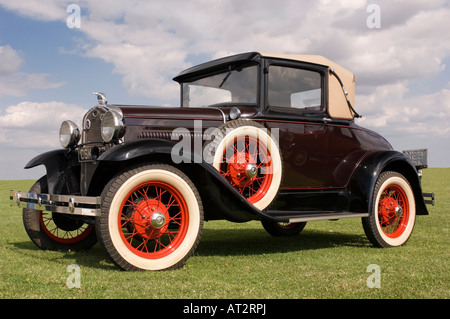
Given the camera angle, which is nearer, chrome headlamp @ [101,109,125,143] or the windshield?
chrome headlamp @ [101,109,125,143]

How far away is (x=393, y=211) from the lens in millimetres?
5844

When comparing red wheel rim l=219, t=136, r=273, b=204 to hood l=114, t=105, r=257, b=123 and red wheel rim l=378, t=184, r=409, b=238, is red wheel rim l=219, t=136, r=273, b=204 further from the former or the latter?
red wheel rim l=378, t=184, r=409, b=238

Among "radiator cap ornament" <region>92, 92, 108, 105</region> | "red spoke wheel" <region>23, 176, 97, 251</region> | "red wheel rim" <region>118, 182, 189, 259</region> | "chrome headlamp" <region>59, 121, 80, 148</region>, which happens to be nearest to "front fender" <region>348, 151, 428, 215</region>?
"red wheel rim" <region>118, 182, 189, 259</region>

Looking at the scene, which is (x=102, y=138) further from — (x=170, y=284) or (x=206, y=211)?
(x=170, y=284)

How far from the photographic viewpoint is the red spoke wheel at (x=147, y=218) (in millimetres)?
3814

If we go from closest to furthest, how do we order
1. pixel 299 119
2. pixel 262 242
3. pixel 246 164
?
pixel 246 164 < pixel 299 119 < pixel 262 242

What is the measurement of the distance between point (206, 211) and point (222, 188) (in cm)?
49

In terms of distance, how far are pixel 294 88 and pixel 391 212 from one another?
2.06 metres

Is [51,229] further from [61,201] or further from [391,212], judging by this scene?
[391,212]

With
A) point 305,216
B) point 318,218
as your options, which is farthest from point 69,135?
point 318,218

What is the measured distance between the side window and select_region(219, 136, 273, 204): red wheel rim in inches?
26.5

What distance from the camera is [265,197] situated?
15.7ft

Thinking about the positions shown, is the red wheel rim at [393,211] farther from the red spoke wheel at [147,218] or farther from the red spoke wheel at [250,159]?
the red spoke wheel at [147,218]

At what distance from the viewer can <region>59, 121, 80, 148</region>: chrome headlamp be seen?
514cm
